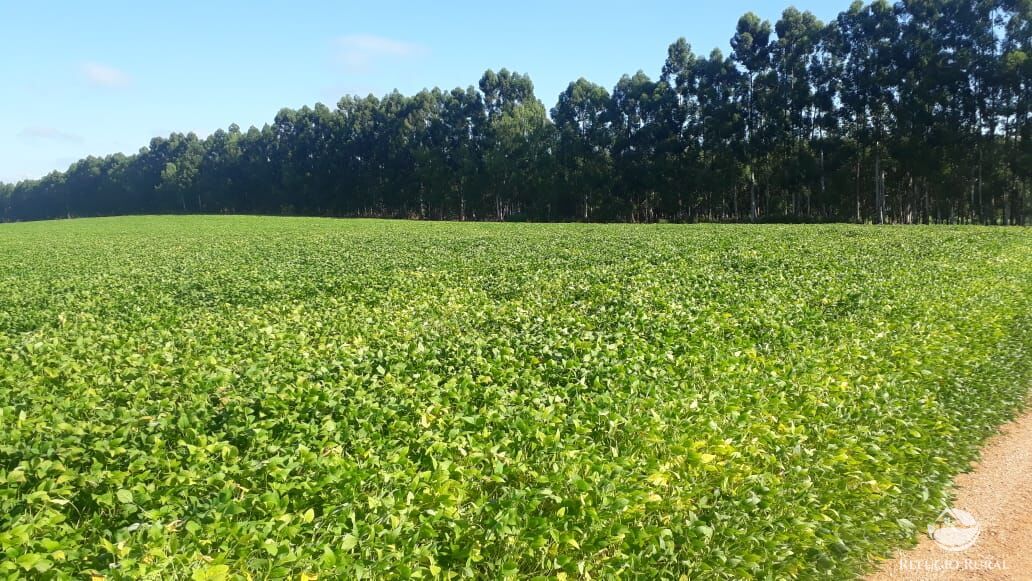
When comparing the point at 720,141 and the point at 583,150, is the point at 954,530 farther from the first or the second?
the point at 583,150

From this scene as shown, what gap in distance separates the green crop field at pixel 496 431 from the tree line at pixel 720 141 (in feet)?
173

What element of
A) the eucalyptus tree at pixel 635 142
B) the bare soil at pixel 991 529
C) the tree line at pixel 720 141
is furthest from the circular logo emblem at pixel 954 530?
the eucalyptus tree at pixel 635 142

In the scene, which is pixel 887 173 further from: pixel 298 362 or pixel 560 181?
pixel 298 362

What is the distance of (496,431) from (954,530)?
437 cm

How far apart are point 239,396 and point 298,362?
1408 millimetres

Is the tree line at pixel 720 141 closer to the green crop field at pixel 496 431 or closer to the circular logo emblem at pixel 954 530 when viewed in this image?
the green crop field at pixel 496 431

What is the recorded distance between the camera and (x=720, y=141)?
2677 inches

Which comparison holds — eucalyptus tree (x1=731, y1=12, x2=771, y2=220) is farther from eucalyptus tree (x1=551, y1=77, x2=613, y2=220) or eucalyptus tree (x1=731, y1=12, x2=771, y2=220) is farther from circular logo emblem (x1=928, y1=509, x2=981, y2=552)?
circular logo emblem (x1=928, y1=509, x2=981, y2=552)

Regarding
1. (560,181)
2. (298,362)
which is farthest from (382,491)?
(560,181)

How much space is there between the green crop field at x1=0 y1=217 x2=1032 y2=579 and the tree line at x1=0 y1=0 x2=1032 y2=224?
2080 inches

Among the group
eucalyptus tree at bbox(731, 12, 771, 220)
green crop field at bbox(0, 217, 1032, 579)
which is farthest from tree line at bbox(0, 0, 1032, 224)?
green crop field at bbox(0, 217, 1032, 579)

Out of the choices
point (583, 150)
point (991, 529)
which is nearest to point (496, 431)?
point (991, 529)

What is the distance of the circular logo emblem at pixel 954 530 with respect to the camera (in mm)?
5625

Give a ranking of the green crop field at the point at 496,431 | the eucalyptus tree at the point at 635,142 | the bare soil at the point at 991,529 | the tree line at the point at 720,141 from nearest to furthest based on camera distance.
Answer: the green crop field at the point at 496,431 → the bare soil at the point at 991,529 → the tree line at the point at 720,141 → the eucalyptus tree at the point at 635,142
